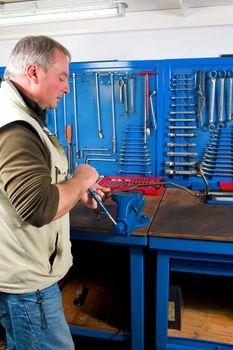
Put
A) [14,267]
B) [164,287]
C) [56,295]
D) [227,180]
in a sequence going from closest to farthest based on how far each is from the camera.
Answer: [14,267], [56,295], [164,287], [227,180]

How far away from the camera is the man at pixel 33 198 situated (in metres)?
0.78

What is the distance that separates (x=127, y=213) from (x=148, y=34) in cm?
147

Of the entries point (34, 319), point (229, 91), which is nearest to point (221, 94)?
point (229, 91)

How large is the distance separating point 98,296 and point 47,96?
1.12 metres

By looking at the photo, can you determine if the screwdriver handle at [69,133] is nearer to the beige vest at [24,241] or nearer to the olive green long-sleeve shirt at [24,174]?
the beige vest at [24,241]

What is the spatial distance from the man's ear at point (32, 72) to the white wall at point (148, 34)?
1.46m

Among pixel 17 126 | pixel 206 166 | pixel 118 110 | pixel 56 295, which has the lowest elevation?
pixel 56 295

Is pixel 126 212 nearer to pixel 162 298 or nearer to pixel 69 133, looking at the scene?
pixel 162 298

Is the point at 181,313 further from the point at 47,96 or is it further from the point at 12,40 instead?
the point at 12,40

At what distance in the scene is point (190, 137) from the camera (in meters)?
1.83

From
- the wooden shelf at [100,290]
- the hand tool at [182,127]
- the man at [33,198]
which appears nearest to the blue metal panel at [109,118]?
the hand tool at [182,127]

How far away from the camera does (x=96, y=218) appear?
139 centimetres

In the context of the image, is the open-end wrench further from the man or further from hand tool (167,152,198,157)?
the man

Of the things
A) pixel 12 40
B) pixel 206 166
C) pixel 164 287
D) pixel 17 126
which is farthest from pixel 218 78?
pixel 12 40
